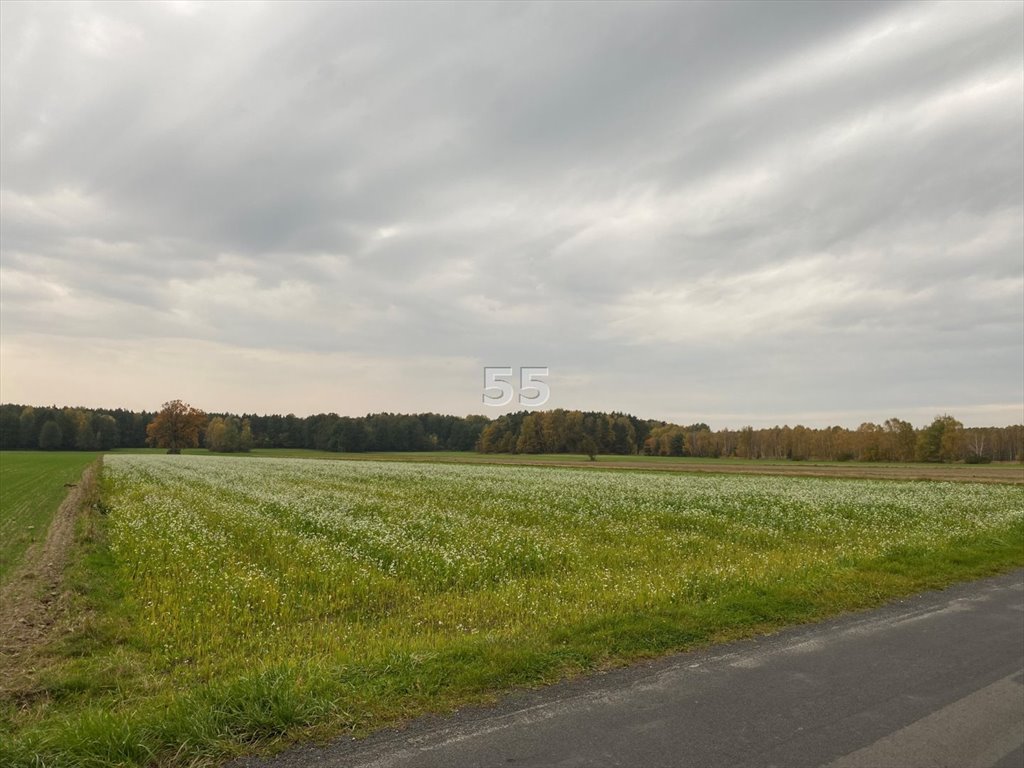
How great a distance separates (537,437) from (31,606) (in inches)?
4919

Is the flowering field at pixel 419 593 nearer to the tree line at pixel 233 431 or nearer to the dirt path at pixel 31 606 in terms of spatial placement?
the dirt path at pixel 31 606

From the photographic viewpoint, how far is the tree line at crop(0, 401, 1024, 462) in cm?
11975

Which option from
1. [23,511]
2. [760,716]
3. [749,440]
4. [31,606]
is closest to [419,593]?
[760,716]

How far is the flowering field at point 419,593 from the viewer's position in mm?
5570

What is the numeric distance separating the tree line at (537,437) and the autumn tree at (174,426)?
34 cm

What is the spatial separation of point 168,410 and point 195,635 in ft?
427

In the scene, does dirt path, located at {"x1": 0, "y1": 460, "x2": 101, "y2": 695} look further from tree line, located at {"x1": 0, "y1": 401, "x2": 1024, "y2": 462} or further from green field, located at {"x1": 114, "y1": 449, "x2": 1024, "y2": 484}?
tree line, located at {"x1": 0, "y1": 401, "x2": 1024, "y2": 462}

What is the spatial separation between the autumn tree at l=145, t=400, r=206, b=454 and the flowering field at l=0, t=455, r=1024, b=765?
113m

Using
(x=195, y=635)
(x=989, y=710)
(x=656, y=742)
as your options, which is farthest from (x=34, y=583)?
(x=989, y=710)

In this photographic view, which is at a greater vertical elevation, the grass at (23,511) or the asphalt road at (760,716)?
the asphalt road at (760,716)

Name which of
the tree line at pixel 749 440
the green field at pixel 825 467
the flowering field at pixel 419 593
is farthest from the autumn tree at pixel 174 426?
the flowering field at pixel 419 593

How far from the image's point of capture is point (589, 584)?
10500 millimetres

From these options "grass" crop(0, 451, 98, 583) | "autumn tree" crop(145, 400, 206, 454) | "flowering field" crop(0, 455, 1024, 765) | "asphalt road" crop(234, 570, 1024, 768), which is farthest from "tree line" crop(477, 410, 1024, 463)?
"asphalt road" crop(234, 570, 1024, 768)

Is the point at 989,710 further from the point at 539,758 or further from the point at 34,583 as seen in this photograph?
the point at 34,583
